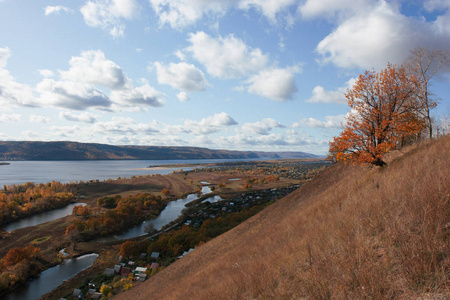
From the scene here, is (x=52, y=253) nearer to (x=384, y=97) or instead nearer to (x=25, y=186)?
(x=384, y=97)

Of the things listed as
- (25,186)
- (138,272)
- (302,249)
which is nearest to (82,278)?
(138,272)

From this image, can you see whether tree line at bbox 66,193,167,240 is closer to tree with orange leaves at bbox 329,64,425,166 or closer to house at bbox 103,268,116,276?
house at bbox 103,268,116,276

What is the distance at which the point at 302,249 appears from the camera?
6609 mm

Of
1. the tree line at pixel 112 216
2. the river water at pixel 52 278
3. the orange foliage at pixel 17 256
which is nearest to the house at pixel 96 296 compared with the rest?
the river water at pixel 52 278

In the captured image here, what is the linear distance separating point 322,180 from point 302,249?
59.2 ft

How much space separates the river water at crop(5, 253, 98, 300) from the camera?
31.3 meters

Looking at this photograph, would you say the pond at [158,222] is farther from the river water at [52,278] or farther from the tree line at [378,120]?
the tree line at [378,120]

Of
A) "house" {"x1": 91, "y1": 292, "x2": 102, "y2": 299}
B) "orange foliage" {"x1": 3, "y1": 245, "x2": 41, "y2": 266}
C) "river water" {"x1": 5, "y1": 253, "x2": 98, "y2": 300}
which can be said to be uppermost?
"house" {"x1": 91, "y1": 292, "x2": 102, "y2": 299}

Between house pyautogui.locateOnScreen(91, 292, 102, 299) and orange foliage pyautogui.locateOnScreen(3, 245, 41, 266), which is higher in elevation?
house pyautogui.locateOnScreen(91, 292, 102, 299)

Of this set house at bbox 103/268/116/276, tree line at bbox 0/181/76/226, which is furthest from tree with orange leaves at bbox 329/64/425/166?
tree line at bbox 0/181/76/226

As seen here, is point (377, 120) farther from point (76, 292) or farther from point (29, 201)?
point (29, 201)

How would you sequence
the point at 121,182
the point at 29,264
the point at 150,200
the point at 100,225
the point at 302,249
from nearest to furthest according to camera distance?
the point at 302,249
the point at 29,264
the point at 100,225
the point at 150,200
the point at 121,182

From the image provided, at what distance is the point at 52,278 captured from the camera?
35.1 metres

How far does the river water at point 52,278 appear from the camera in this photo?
31.3 metres
